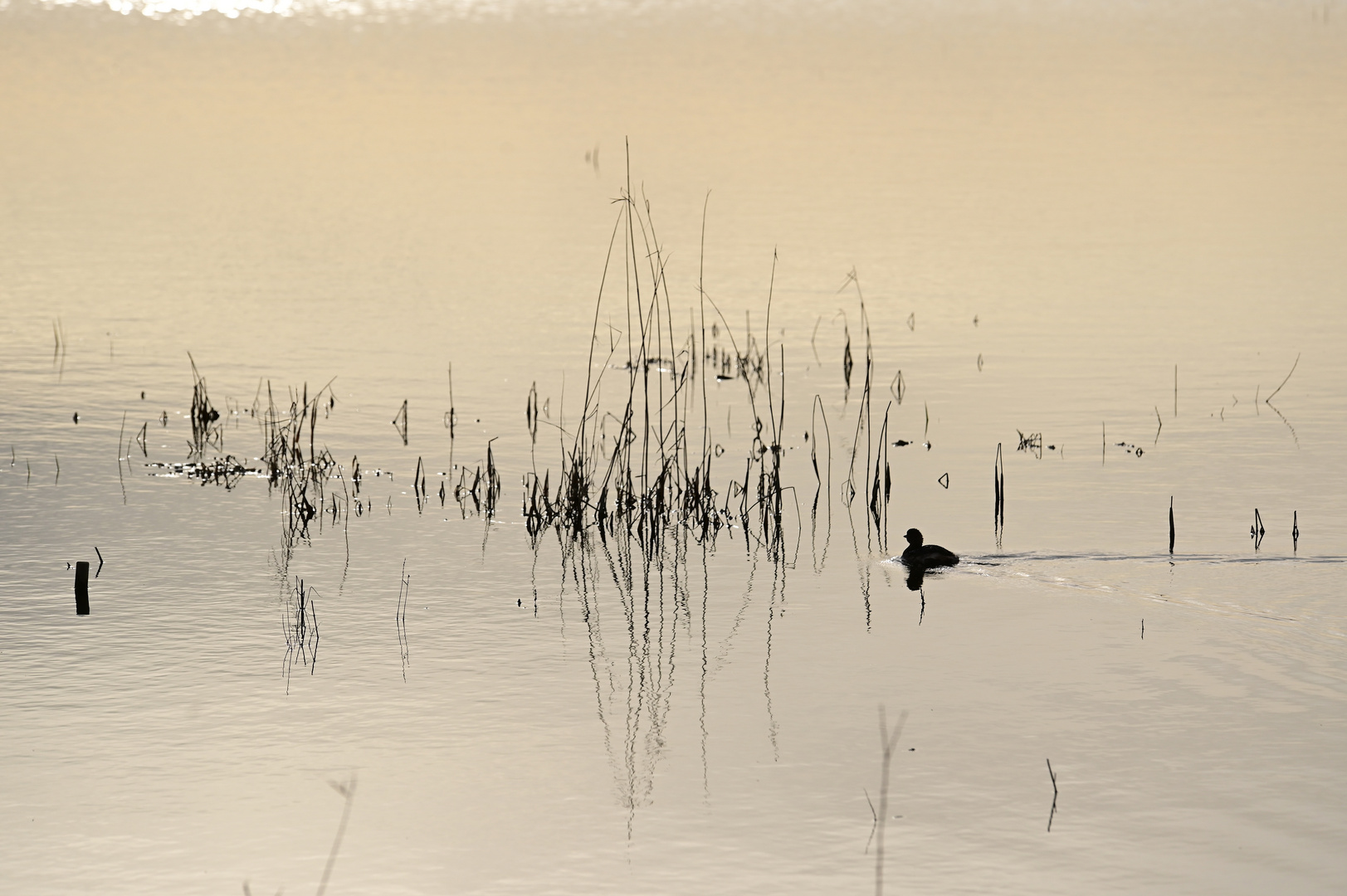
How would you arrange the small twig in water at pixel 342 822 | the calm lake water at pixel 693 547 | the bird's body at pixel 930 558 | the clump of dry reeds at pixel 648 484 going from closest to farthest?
the small twig in water at pixel 342 822 < the calm lake water at pixel 693 547 < the bird's body at pixel 930 558 < the clump of dry reeds at pixel 648 484

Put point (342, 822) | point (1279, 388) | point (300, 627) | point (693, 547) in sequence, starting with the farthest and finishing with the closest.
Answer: point (1279, 388), point (693, 547), point (300, 627), point (342, 822)

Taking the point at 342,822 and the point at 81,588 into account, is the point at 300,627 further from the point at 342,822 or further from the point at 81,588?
the point at 342,822

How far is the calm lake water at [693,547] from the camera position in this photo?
7219 mm

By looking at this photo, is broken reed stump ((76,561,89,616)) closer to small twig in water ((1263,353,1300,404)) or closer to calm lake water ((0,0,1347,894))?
calm lake water ((0,0,1347,894))

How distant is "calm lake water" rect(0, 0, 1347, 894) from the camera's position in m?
7.22

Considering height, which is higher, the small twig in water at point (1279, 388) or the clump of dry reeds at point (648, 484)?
the small twig in water at point (1279, 388)

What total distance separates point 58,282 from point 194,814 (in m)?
17.7

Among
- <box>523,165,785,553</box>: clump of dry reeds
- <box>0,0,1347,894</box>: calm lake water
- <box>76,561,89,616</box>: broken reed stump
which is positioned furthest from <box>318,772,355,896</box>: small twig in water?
<box>523,165,785,553</box>: clump of dry reeds

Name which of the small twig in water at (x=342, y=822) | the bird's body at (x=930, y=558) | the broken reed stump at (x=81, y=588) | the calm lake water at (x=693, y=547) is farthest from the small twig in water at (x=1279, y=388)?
the small twig in water at (x=342, y=822)

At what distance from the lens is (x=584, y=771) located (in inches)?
309

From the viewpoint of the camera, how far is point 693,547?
1228cm

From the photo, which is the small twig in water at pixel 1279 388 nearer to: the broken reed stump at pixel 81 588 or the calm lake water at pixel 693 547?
the calm lake water at pixel 693 547

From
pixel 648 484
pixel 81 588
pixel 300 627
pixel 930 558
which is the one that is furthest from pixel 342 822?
pixel 648 484

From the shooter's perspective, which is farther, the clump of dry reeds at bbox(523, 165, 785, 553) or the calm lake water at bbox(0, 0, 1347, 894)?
the clump of dry reeds at bbox(523, 165, 785, 553)
